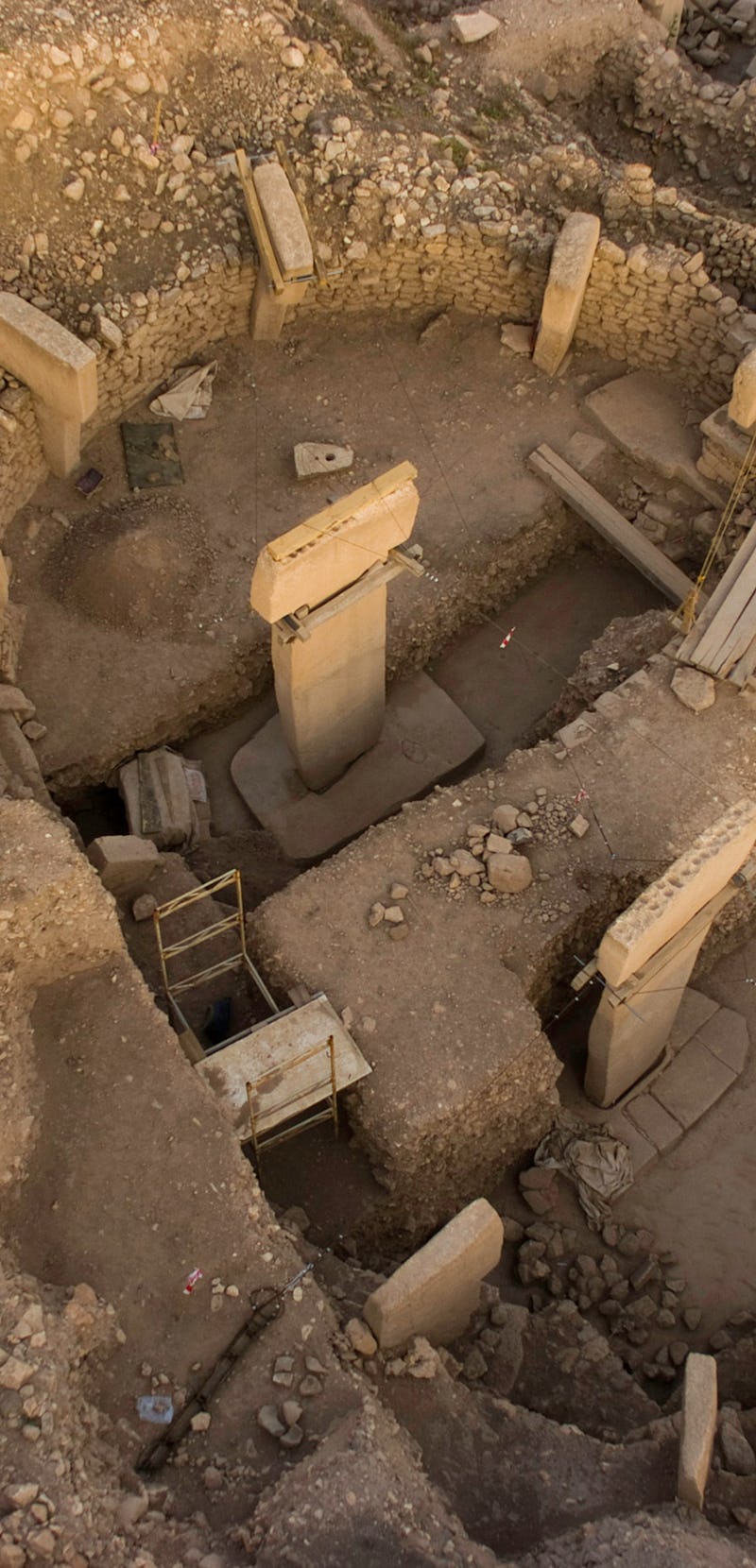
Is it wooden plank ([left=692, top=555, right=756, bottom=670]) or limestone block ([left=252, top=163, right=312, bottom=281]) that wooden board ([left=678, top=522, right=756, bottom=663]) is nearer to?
wooden plank ([left=692, top=555, right=756, bottom=670])

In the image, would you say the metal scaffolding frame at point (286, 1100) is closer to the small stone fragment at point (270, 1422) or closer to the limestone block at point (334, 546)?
the small stone fragment at point (270, 1422)

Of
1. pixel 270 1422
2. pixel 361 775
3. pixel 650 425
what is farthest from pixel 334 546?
pixel 270 1422

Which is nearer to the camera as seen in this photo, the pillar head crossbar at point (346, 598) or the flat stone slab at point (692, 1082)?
the pillar head crossbar at point (346, 598)

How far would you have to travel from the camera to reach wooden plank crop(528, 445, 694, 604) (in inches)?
409

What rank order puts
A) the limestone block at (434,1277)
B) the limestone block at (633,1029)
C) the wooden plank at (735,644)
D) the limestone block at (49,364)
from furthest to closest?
the limestone block at (49,364) < the wooden plank at (735,644) < the limestone block at (633,1029) < the limestone block at (434,1277)

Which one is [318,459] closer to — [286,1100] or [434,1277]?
[286,1100]

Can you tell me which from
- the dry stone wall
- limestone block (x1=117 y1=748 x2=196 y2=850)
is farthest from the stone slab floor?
the dry stone wall

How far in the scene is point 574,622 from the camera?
10.8 metres

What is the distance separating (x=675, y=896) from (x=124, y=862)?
342 cm

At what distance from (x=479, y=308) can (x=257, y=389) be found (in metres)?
2.08

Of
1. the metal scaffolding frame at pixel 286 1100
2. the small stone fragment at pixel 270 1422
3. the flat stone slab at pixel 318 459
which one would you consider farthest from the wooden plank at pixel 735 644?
the small stone fragment at pixel 270 1422

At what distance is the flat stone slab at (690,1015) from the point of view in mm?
8766

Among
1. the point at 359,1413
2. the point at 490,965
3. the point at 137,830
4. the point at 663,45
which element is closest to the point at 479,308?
the point at 663,45

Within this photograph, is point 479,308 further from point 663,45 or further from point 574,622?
point 663,45
